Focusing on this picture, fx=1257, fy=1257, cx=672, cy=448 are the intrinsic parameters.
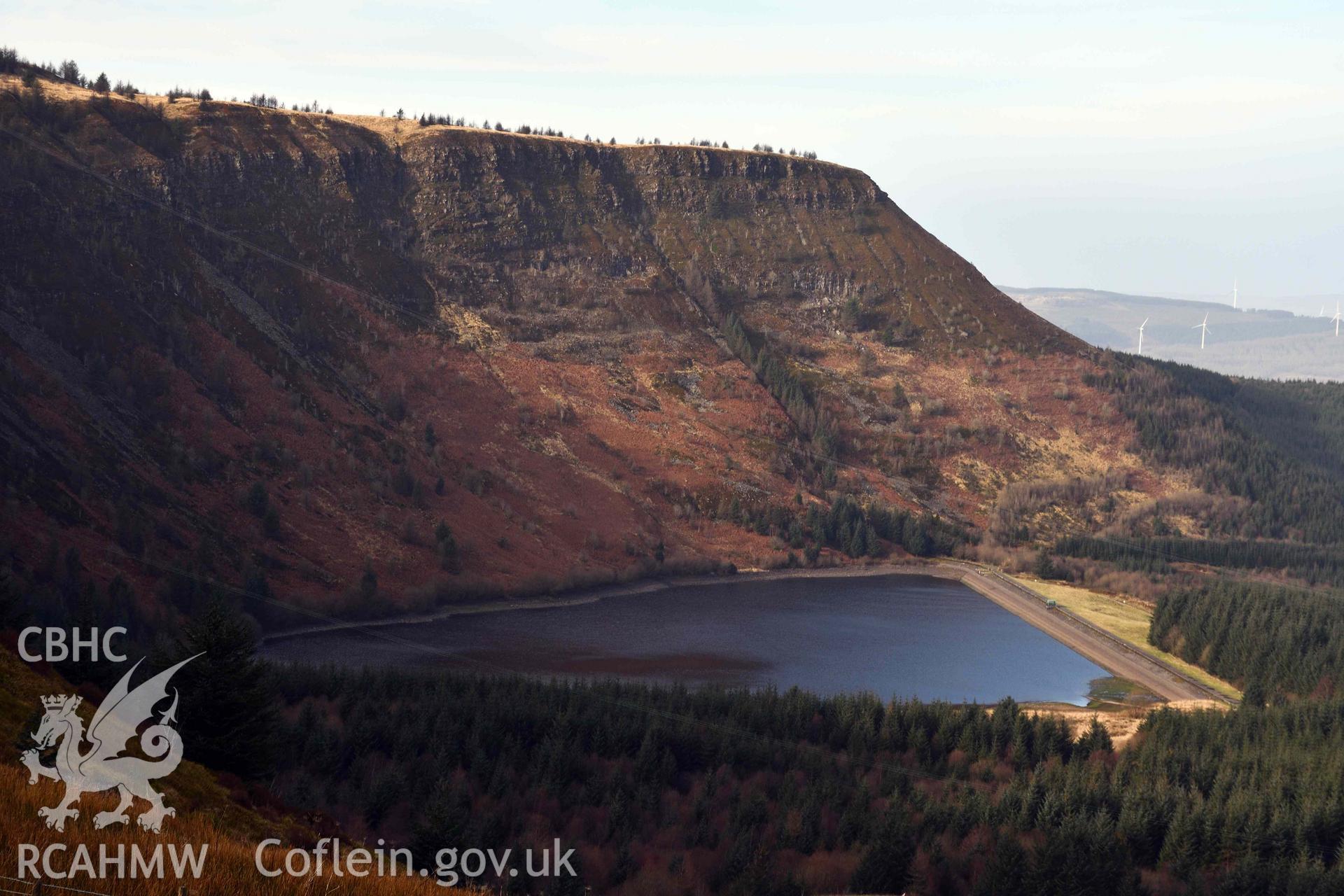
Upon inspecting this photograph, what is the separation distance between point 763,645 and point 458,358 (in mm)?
61463

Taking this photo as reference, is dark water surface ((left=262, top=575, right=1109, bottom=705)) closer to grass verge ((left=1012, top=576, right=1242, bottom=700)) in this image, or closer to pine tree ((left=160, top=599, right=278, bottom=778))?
grass verge ((left=1012, top=576, right=1242, bottom=700))

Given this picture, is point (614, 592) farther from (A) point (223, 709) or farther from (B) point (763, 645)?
(A) point (223, 709)

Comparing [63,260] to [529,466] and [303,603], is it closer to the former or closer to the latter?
[303,603]

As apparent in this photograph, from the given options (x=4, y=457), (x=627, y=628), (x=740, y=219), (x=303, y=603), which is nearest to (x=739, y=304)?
(x=740, y=219)

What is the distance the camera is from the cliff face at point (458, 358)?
104 m

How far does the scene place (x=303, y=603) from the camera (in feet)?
325

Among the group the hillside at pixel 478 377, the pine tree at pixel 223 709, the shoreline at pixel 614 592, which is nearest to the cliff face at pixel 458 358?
the hillside at pixel 478 377

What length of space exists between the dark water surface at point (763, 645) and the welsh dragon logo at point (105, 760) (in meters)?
61.6

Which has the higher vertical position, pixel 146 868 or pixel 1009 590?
pixel 146 868

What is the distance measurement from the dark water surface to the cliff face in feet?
29.4

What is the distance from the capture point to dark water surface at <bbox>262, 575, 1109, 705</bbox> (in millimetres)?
92812

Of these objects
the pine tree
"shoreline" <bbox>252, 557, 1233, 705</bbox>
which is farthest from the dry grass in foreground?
"shoreline" <bbox>252, 557, 1233, 705</bbox>

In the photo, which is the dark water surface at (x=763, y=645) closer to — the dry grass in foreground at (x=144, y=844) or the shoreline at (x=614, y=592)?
the shoreline at (x=614, y=592)

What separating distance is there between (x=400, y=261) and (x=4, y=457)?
247 feet
